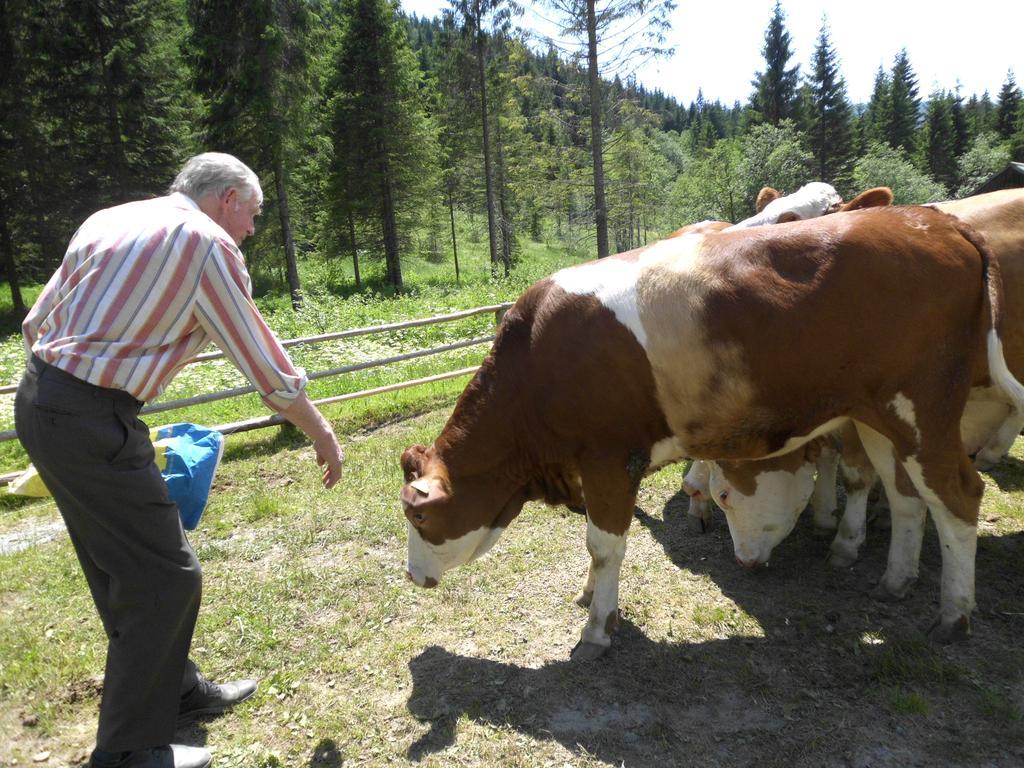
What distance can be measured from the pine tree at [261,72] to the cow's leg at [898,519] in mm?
19391

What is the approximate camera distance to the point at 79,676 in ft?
11.8

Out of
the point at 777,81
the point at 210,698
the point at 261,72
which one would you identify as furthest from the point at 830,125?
the point at 210,698

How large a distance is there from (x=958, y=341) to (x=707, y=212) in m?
44.0

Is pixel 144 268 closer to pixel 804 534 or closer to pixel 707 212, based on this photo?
pixel 804 534

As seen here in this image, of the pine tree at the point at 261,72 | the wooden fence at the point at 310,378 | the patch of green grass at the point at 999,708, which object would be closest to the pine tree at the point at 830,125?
the pine tree at the point at 261,72

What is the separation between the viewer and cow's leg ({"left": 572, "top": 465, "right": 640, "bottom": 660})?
11.3 ft

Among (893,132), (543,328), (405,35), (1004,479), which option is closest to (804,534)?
(1004,479)

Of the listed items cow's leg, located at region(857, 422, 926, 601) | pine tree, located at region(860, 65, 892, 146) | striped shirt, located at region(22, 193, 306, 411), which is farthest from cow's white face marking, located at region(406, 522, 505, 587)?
pine tree, located at region(860, 65, 892, 146)

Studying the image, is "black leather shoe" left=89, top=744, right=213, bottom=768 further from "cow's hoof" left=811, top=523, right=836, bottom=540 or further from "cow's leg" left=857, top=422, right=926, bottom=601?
"cow's hoof" left=811, top=523, right=836, bottom=540

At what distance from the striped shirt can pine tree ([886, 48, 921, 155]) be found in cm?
7237

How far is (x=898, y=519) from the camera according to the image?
12.9 ft

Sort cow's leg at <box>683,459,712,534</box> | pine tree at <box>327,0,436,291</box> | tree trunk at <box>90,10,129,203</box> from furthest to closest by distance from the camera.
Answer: pine tree at <box>327,0,436,291</box> < tree trunk at <box>90,10,129,203</box> < cow's leg at <box>683,459,712,534</box>

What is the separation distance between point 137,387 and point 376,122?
91.1 ft

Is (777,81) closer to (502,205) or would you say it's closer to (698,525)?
(502,205)
